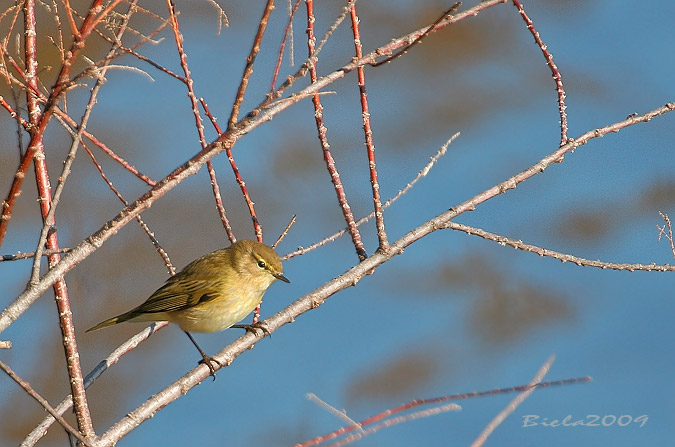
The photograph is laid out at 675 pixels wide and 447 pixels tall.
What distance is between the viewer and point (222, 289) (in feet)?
6.83

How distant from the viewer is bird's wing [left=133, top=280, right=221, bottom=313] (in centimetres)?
198

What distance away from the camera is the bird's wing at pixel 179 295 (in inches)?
77.9

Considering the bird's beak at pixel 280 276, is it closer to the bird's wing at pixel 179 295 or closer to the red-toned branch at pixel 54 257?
the bird's wing at pixel 179 295

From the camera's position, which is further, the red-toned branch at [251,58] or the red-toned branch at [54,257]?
the red-toned branch at [54,257]

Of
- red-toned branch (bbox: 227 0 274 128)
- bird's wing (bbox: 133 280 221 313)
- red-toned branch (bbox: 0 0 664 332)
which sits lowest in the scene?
red-toned branch (bbox: 0 0 664 332)

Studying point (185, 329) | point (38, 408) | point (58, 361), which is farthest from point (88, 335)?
point (185, 329)

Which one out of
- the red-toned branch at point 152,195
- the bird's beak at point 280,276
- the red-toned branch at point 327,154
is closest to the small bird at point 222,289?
the bird's beak at point 280,276

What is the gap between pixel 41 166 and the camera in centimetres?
119

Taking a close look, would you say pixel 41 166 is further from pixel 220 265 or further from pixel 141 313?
pixel 220 265

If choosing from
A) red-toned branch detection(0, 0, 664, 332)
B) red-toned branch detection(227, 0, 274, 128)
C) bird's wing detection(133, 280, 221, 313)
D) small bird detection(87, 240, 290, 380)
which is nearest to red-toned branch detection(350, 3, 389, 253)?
red-toned branch detection(0, 0, 664, 332)

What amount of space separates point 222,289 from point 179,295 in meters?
0.11

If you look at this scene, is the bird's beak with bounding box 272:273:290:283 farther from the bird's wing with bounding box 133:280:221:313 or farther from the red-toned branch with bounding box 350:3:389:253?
the red-toned branch with bounding box 350:3:389:253

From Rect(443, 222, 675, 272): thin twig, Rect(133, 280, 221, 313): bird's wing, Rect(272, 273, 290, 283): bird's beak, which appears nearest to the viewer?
Rect(443, 222, 675, 272): thin twig

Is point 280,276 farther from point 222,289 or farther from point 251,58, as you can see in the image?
point 251,58
